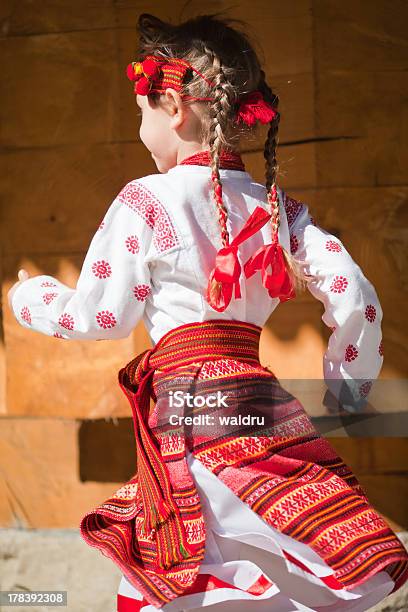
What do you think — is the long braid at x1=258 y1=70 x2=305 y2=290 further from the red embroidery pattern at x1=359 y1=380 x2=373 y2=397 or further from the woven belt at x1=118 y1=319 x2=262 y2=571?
the red embroidery pattern at x1=359 y1=380 x2=373 y2=397

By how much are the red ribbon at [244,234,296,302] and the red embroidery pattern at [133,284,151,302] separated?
227 mm

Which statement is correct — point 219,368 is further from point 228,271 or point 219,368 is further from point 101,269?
point 101,269

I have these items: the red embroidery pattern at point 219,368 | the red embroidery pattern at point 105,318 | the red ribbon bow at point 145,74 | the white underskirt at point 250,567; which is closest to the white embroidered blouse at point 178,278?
the red embroidery pattern at point 105,318

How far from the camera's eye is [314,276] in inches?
97.7

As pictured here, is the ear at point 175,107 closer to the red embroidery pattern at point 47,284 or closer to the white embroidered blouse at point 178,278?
A: the white embroidered blouse at point 178,278

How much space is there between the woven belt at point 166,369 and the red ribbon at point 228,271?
0.08 meters

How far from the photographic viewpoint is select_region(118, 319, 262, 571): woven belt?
2287mm

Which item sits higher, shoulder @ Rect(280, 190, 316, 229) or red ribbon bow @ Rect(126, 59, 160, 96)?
red ribbon bow @ Rect(126, 59, 160, 96)

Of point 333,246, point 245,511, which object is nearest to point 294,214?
point 333,246

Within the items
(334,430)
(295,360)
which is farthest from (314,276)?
(295,360)

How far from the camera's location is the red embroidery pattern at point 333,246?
8.14 feet

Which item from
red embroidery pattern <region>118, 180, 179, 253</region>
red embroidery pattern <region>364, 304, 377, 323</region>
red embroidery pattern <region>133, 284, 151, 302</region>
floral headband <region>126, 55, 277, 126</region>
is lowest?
red embroidery pattern <region>364, 304, 377, 323</region>

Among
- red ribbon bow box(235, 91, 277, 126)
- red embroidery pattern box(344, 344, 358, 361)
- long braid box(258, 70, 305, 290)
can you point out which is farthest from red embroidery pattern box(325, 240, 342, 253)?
red ribbon bow box(235, 91, 277, 126)

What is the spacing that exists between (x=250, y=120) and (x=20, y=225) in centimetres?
146
